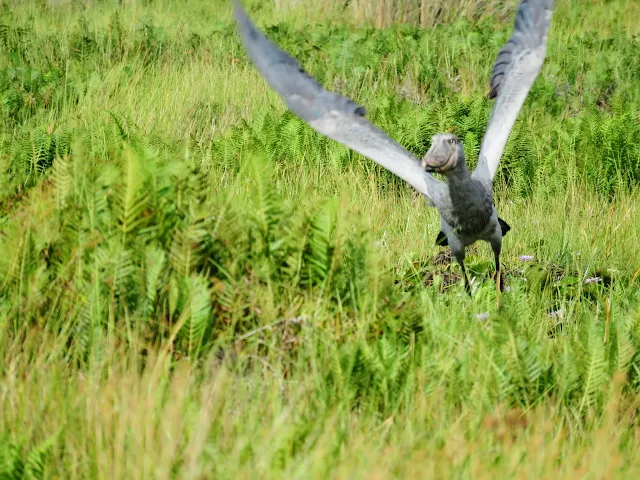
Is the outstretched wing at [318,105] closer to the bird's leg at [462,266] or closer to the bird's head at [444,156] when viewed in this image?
the bird's head at [444,156]

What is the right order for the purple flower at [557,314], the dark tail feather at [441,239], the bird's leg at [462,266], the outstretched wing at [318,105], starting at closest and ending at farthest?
1. the purple flower at [557,314]
2. the outstretched wing at [318,105]
3. the bird's leg at [462,266]
4. the dark tail feather at [441,239]

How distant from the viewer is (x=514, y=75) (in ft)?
14.3

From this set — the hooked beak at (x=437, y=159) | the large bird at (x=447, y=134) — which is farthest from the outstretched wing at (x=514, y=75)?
the hooked beak at (x=437, y=159)

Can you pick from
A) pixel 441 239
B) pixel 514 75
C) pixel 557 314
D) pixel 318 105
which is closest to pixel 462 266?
pixel 441 239

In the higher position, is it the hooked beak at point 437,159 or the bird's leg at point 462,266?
the hooked beak at point 437,159

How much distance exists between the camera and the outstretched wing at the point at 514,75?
4.25 metres

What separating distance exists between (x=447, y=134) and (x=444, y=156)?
206 mm

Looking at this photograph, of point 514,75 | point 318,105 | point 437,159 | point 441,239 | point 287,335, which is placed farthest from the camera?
point 441,239

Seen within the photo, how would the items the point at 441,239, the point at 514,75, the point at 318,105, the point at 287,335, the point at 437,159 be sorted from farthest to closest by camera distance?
the point at 441,239
the point at 514,75
the point at 318,105
the point at 437,159
the point at 287,335

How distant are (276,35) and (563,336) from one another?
686 centimetres

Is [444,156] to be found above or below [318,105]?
below

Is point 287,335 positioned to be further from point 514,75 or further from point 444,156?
point 514,75

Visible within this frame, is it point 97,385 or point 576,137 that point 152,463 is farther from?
point 576,137

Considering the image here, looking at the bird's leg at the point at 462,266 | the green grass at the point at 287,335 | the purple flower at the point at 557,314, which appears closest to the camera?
the green grass at the point at 287,335
